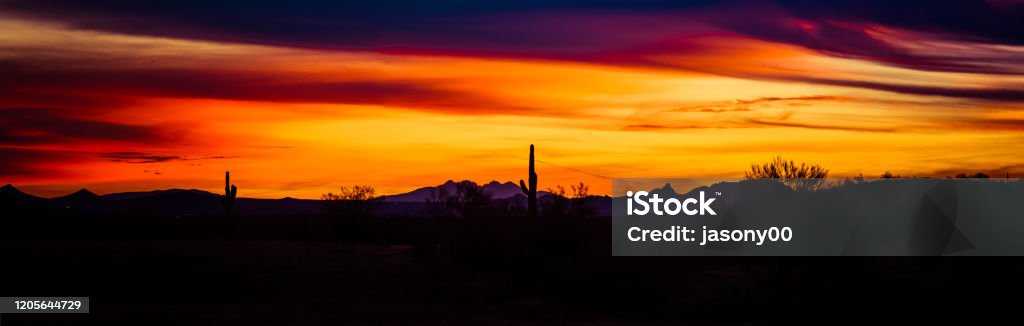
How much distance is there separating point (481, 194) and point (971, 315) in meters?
30.0

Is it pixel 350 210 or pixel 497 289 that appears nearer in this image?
pixel 497 289

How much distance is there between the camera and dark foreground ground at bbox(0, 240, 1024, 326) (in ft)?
77.5

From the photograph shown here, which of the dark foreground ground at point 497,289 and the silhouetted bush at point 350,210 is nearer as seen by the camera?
the dark foreground ground at point 497,289

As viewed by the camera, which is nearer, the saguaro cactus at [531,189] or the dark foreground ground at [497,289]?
the dark foreground ground at [497,289]

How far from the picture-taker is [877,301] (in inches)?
918

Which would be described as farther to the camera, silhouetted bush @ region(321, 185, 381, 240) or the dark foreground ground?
silhouetted bush @ region(321, 185, 381, 240)

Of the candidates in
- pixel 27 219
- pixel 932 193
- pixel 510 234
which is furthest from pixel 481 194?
pixel 27 219

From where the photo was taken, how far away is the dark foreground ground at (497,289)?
23609 mm

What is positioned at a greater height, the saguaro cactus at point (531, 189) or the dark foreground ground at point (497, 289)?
the saguaro cactus at point (531, 189)

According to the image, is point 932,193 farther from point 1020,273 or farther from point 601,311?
point 601,311

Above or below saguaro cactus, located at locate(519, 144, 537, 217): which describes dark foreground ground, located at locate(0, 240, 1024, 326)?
below

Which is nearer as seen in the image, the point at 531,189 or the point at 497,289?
the point at 497,289

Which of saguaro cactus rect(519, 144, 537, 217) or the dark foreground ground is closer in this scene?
the dark foreground ground

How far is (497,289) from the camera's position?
101ft
